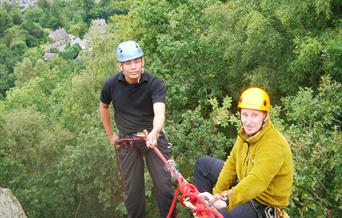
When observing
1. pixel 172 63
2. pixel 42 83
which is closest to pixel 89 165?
pixel 172 63

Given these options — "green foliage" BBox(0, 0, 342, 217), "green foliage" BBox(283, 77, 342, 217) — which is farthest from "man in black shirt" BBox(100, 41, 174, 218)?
"green foliage" BBox(0, 0, 342, 217)

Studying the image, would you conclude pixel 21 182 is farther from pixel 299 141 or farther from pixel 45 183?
pixel 299 141

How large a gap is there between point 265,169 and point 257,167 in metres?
0.06

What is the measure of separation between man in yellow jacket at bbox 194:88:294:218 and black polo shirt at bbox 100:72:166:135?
1.31 m

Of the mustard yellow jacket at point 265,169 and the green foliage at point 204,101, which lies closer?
the mustard yellow jacket at point 265,169

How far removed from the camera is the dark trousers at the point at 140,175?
5.23 metres

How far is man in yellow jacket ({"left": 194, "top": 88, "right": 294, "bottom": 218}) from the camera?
3.73 meters

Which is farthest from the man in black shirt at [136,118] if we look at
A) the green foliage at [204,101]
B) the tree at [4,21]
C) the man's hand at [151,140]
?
the tree at [4,21]

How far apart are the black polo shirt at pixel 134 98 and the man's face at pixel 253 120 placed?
52.6 inches

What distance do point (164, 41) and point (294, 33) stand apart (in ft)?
17.1

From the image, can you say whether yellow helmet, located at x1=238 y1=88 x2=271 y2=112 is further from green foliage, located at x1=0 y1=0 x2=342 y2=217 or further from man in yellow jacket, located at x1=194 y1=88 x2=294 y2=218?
green foliage, located at x1=0 y1=0 x2=342 y2=217

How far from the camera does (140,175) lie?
5465mm

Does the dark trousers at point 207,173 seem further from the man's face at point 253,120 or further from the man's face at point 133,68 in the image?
the man's face at point 133,68

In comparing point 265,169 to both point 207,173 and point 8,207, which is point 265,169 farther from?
point 8,207
